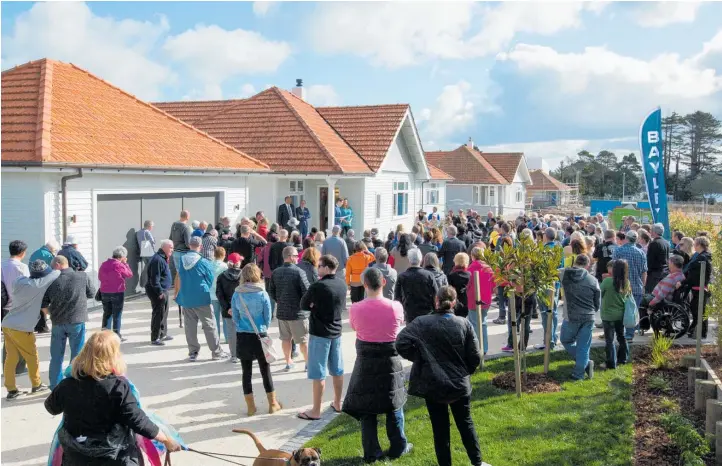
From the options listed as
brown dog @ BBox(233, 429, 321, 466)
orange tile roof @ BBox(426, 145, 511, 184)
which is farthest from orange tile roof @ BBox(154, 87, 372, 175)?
orange tile roof @ BBox(426, 145, 511, 184)

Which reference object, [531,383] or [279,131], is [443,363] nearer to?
[531,383]

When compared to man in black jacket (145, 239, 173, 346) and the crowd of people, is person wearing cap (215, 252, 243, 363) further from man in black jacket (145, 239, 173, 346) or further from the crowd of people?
man in black jacket (145, 239, 173, 346)

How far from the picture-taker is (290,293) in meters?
8.05

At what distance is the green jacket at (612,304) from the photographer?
28.7 feet

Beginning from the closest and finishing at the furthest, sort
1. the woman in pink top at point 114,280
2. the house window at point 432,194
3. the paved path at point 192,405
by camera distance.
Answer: the paved path at point 192,405, the woman in pink top at point 114,280, the house window at point 432,194

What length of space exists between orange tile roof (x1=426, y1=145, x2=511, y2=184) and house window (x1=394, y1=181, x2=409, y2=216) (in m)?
23.9

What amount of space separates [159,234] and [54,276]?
7.43 meters

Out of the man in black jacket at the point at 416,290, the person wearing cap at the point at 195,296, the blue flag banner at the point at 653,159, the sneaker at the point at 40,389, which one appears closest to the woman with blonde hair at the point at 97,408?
the sneaker at the point at 40,389

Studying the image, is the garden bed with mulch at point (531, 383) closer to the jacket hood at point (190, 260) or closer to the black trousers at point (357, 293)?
the black trousers at point (357, 293)

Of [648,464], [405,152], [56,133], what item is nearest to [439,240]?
[648,464]

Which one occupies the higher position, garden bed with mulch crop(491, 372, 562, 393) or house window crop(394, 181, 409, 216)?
house window crop(394, 181, 409, 216)

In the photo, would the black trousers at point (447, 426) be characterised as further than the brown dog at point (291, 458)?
Yes

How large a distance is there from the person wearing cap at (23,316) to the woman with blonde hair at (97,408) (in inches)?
152

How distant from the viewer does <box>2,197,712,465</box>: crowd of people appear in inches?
214
